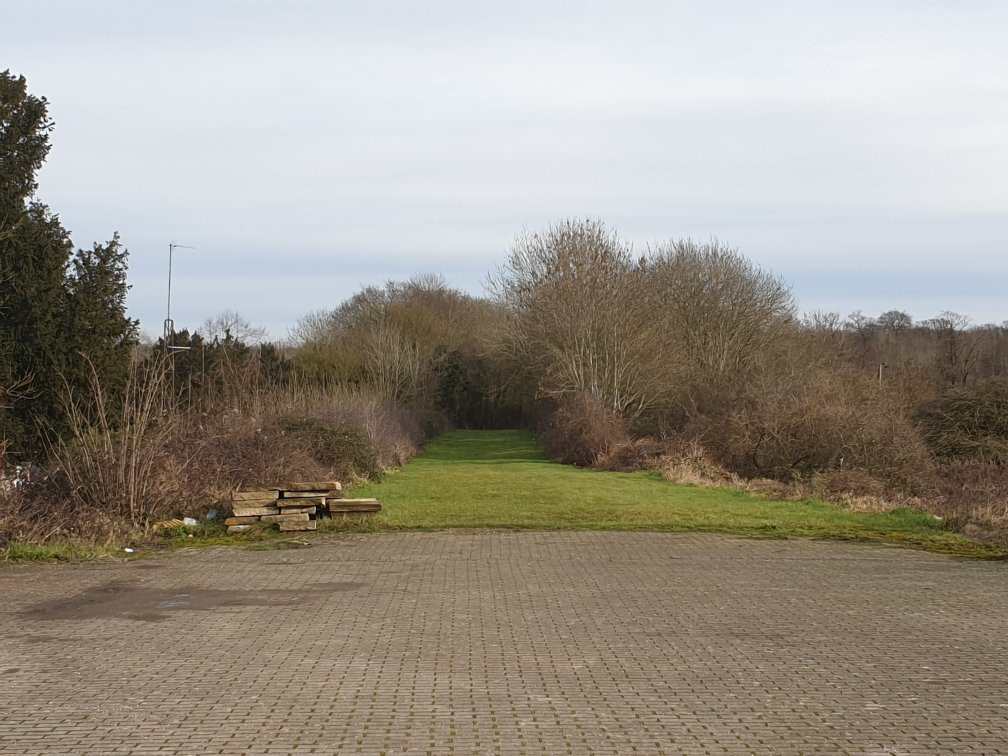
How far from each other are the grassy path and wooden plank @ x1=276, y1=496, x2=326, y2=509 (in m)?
1.05

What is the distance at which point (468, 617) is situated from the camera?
9641 mm

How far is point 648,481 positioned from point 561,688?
20.3 m

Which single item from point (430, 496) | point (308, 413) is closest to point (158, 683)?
point (430, 496)

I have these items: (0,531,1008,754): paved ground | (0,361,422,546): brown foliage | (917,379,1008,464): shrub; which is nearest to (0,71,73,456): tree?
(0,361,422,546): brown foliage

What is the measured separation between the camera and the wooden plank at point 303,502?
53.8 feet

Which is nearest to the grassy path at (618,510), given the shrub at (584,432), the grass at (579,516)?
the grass at (579,516)

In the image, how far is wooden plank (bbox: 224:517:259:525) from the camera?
16.1 metres

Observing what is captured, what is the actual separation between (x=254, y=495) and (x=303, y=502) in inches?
31.9

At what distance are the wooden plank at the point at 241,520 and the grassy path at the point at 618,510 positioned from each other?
2050 millimetres

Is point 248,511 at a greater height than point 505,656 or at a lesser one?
greater

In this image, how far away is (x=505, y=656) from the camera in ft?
26.6

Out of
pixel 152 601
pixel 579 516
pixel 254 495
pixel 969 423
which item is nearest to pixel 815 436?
pixel 969 423

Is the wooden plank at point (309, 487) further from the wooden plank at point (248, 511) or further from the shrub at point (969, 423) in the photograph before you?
the shrub at point (969, 423)

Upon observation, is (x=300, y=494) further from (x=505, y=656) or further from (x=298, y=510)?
(x=505, y=656)
